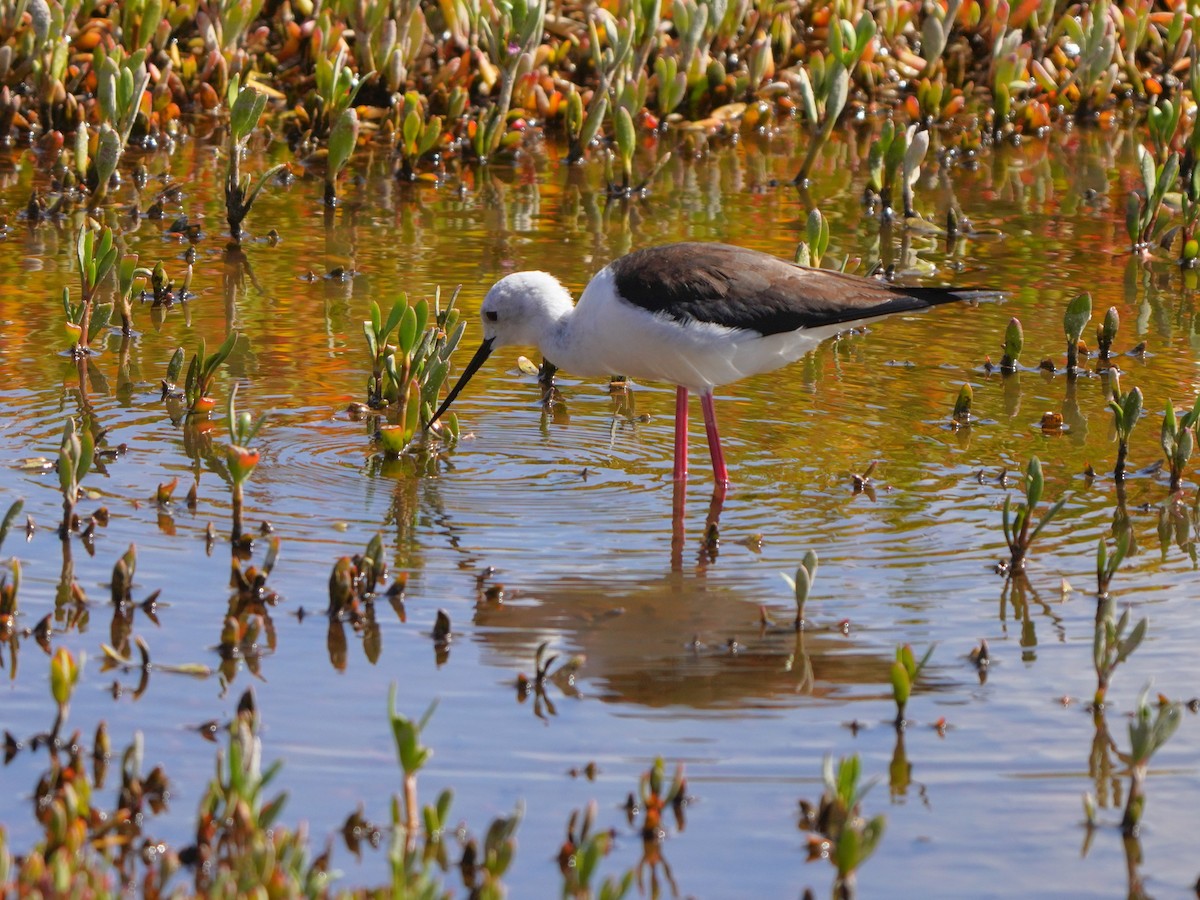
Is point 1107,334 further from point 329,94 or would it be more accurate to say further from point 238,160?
point 329,94

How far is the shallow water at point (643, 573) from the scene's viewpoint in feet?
12.6

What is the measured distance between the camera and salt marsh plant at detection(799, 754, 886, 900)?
349 centimetres

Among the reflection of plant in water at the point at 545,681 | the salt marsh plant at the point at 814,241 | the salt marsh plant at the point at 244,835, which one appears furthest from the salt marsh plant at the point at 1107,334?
the salt marsh plant at the point at 244,835

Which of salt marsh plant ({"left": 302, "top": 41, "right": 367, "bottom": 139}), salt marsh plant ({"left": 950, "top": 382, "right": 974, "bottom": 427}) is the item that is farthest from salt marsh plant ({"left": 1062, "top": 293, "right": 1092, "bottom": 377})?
salt marsh plant ({"left": 302, "top": 41, "right": 367, "bottom": 139})

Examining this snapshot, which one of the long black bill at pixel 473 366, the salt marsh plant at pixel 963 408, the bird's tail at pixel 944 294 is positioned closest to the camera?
the bird's tail at pixel 944 294

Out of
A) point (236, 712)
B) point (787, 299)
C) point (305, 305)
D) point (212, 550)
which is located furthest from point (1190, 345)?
point (236, 712)

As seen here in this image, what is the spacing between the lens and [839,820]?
367 cm

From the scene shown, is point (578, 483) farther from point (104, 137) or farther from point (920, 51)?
point (920, 51)

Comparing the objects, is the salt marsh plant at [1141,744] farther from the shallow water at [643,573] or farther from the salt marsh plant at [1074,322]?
the salt marsh plant at [1074,322]

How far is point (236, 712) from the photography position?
4.13 metres

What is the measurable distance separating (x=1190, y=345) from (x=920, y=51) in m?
6.17

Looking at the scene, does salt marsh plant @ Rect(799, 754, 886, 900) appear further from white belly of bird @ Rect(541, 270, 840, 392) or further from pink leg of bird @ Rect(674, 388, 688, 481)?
white belly of bird @ Rect(541, 270, 840, 392)

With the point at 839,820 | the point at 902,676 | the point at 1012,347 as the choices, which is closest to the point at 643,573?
the point at 902,676

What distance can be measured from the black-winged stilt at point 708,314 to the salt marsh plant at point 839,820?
2386mm
